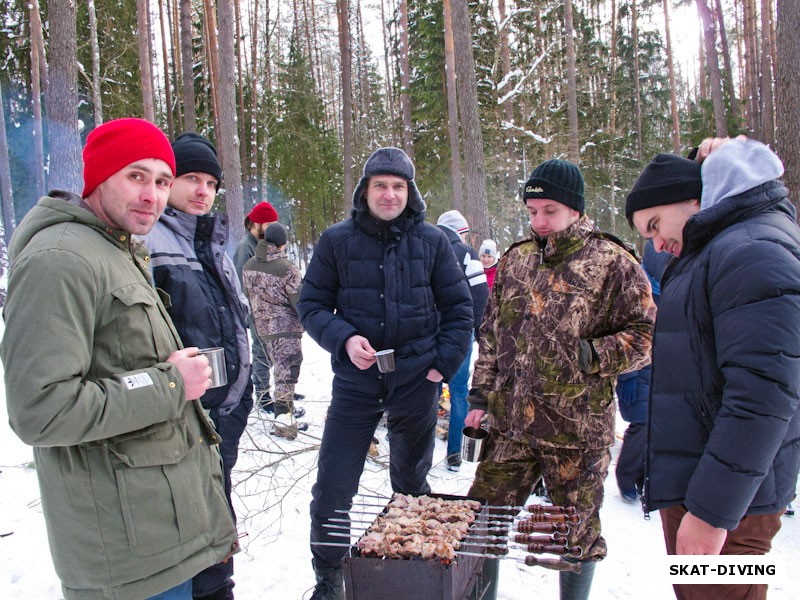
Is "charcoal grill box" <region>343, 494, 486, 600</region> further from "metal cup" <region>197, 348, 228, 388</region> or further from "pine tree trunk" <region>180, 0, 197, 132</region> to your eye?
"pine tree trunk" <region>180, 0, 197, 132</region>

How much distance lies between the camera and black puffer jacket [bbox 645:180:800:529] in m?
1.61

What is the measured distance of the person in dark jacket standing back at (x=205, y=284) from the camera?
106 inches

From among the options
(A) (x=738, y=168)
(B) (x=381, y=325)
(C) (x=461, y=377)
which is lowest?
(C) (x=461, y=377)

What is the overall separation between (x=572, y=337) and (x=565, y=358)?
0.36 feet

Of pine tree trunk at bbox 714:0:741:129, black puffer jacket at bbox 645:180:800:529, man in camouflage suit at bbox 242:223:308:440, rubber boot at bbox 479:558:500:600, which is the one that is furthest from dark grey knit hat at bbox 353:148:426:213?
pine tree trunk at bbox 714:0:741:129

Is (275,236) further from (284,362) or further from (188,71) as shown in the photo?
(188,71)

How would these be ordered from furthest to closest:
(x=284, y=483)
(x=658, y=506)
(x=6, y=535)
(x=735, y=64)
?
(x=735, y=64), (x=284, y=483), (x=6, y=535), (x=658, y=506)

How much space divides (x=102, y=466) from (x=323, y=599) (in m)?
1.89

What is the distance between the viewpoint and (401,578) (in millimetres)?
2076

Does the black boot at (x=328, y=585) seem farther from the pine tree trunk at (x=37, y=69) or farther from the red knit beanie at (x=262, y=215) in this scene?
→ the pine tree trunk at (x=37, y=69)

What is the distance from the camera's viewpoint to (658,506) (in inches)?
78.4

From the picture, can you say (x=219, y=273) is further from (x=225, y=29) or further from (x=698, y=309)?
(x=225, y=29)

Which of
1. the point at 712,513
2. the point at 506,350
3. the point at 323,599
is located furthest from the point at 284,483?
the point at 712,513

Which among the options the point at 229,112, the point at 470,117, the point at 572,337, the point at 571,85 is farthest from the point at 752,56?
the point at 572,337
